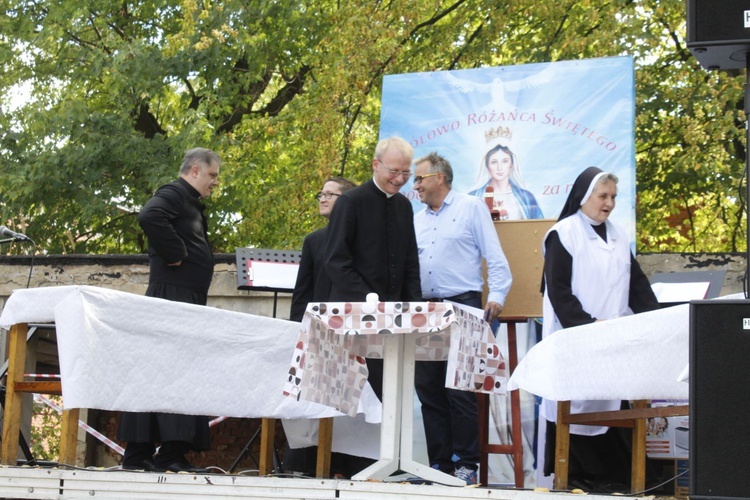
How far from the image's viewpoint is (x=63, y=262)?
327 inches

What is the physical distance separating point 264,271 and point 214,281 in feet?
4.89

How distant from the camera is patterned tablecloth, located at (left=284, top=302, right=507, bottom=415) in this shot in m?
4.57

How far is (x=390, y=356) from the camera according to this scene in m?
4.86

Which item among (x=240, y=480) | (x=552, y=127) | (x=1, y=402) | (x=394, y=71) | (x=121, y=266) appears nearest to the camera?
(x=240, y=480)

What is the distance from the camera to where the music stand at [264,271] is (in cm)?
653

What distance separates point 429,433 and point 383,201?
1.25 metres

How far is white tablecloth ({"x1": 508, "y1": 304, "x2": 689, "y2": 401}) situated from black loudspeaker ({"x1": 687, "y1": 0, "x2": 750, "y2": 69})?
108 centimetres

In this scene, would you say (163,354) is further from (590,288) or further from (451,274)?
(590,288)

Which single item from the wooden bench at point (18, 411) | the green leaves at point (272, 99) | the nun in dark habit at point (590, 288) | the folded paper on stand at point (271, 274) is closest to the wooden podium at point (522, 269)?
the nun in dark habit at point (590, 288)

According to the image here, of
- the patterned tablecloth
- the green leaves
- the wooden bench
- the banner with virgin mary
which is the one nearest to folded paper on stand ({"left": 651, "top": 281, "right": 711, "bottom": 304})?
the banner with virgin mary

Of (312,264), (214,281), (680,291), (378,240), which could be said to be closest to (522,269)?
(680,291)

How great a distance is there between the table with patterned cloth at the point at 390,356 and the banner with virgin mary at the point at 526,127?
1.99m

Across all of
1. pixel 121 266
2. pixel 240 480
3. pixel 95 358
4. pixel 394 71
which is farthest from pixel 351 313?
pixel 394 71

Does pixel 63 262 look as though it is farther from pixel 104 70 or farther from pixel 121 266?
pixel 104 70
